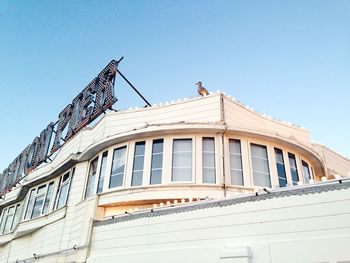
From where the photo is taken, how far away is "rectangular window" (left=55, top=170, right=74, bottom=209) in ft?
41.2

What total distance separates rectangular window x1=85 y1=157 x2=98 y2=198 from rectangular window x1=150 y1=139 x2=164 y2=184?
2.61m

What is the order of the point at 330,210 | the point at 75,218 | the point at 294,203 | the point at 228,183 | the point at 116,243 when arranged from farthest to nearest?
the point at 75,218 < the point at 228,183 < the point at 116,243 < the point at 294,203 < the point at 330,210

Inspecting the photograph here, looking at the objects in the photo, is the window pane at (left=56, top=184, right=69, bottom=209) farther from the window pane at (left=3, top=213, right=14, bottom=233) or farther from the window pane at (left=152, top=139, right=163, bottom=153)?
the window pane at (left=3, top=213, right=14, bottom=233)

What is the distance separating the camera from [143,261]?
7258 millimetres

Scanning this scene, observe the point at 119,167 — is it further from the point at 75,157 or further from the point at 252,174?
the point at 252,174

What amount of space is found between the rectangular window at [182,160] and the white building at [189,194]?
35 mm

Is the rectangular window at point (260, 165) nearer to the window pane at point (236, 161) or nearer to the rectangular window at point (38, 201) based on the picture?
the window pane at point (236, 161)

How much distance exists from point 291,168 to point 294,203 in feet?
18.2

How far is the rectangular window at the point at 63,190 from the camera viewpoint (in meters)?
12.6

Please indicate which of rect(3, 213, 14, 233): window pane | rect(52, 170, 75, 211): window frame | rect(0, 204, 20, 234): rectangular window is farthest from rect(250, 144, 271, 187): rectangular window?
rect(3, 213, 14, 233): window pane

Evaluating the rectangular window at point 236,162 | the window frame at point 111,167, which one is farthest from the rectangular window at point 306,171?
the window frame at point 111,167

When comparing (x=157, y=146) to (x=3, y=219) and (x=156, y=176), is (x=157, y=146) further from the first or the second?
(x=3, y=219)

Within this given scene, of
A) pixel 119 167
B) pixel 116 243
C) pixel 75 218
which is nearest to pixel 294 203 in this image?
pixel 116 243

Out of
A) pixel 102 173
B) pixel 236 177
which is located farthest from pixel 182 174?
pixel 102 173
